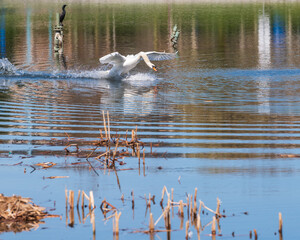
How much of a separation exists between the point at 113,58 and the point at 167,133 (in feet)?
38.6

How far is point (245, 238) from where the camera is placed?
8.80m

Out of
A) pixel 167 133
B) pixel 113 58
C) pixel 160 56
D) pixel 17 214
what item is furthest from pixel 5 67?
pixel 17 214

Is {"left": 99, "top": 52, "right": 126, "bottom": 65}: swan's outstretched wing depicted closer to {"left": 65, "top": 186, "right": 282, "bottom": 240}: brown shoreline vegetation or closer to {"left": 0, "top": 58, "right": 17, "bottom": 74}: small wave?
{"left": 0, "top": 58, "right": 17, "bottom": 74}: small wave

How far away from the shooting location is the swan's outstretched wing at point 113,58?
26.5 metres

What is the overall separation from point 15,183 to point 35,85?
15177 mm

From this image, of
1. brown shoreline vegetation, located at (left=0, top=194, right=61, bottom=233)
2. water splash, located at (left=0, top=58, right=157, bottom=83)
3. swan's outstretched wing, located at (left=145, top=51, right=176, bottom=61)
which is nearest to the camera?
brown shoreline vegetation, located at (left=0, top=194, right=61, bottom=233)

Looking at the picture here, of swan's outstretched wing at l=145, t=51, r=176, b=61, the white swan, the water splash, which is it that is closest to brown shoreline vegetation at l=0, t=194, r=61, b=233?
the water splash

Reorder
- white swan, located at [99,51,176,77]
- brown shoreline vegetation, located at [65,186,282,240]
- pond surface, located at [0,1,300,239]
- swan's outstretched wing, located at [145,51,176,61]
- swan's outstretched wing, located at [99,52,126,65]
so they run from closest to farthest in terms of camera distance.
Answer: brown shoreline vegetation, located at [65,186,282,240]
pond surface, located at [0,1,300,239]
swan's outstretched wing, located at [99,52,126,65]
white swan, located at [99,51,176,77]
swan's outstretched wing, located at [145,51,176,61]

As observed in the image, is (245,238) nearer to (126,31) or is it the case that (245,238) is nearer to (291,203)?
(291,203)

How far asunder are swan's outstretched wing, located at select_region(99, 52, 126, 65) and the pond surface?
0.78 meters

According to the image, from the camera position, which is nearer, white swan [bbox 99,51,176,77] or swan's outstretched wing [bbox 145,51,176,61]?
white swan [bbox 99,51,176,77]

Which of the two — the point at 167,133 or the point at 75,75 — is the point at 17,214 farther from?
the point at 75,75

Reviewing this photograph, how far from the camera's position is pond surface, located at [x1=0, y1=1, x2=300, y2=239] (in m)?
9.91

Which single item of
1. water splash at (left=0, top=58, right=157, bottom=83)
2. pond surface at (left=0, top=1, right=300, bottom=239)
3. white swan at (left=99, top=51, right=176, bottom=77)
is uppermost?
white swan at (left=99, top=51, right=176, bottom=77)
